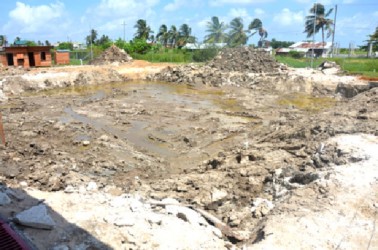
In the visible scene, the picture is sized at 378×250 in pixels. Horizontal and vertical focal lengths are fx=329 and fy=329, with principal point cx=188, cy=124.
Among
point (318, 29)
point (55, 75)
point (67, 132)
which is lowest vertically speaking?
point (67, 132)

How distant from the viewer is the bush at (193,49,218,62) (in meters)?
42.7

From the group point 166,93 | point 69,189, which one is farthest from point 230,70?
point 69,189

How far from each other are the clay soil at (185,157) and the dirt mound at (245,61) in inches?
413

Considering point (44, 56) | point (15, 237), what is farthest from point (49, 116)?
point (44, 56)

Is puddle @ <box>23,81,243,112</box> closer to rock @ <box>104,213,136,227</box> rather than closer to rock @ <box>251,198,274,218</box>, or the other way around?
rock @ <box>251,198,274,218</box>

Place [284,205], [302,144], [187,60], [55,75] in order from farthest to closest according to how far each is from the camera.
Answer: [187,60], [55,75], [302,144], [284,205]

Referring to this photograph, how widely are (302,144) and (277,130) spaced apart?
2.40 metres

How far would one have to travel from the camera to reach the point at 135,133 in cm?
1483

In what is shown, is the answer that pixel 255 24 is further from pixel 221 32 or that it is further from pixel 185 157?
pixel 185 157

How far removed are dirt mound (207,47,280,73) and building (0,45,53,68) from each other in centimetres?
1672

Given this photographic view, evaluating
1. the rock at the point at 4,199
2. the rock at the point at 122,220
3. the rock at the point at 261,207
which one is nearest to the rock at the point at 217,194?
the rock at the point at 261,207

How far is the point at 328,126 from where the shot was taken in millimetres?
11586

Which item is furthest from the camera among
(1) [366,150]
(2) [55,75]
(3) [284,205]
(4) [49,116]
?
(2) [55,75]

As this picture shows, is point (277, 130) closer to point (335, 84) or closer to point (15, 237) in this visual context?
point (15, 237)
